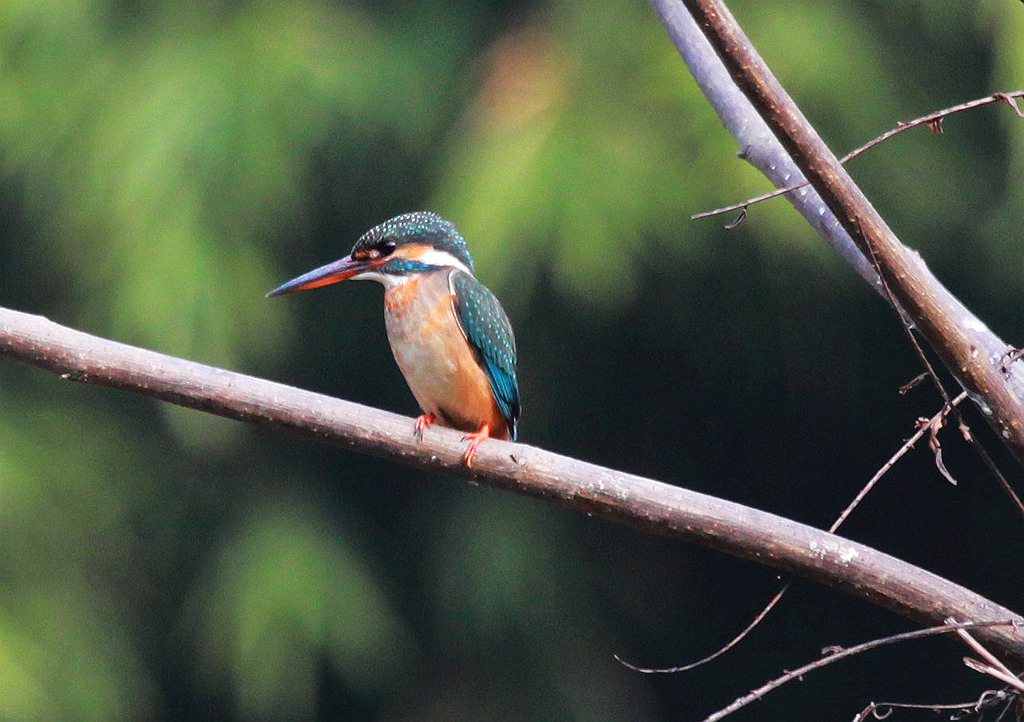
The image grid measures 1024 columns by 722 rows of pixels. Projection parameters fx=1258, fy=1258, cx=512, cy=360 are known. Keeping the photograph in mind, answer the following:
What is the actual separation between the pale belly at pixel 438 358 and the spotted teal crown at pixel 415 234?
3.8 inches

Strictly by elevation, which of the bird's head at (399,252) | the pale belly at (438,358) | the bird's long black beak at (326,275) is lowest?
the pale belly at (438,358)

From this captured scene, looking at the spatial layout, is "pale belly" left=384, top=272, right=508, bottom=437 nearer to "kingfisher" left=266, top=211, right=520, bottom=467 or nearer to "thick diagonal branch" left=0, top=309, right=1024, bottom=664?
"kingfisher" left=266, top=211, right=520, bottom=467

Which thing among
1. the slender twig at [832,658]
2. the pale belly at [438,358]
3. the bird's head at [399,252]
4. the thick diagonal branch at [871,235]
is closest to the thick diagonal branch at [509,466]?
the slender twig at [832,658]

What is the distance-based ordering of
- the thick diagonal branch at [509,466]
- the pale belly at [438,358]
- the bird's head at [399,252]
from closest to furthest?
the thick diagonal branch at [509,466]
the pale belly at [438,358]
the bird's head at [399,252]

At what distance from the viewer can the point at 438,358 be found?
2.28 metres

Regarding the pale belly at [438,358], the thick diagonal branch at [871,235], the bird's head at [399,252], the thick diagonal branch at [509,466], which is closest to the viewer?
the thick diagonal branch at [871,235]

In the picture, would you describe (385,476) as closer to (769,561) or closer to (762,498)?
(762,498)

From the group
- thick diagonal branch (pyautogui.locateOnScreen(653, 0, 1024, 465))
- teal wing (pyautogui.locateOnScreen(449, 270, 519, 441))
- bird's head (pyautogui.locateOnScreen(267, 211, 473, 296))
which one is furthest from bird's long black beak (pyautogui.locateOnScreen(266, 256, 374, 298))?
thick diagonal branch (pyautogui.locateOnScreen(653, 0, 1024, 465))

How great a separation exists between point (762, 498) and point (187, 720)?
8.07ft

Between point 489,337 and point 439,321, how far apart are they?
116mm

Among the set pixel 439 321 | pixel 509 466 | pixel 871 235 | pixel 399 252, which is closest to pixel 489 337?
pixel 439 321

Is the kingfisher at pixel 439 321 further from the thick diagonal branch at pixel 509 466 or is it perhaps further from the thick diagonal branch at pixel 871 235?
the thick diagonal branch at pixel 871 235

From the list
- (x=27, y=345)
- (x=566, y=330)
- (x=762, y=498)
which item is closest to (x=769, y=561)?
(x=27, y=345)

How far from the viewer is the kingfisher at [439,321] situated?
2281mm
